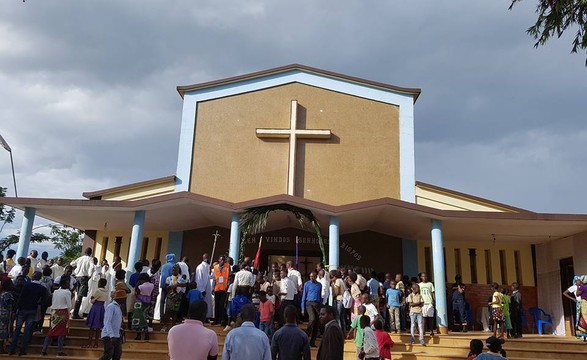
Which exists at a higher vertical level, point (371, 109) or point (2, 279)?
point (371, 109)

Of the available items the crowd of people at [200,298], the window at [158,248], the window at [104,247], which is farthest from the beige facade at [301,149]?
the crowd of people at [200,298]

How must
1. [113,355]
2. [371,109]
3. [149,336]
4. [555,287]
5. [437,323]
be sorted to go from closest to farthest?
1. [113,355]
2. [149,336]
3. [437,323]
4. [555,287]
5. [371,109]

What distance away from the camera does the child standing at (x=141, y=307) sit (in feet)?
30.3

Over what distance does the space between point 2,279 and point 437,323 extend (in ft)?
29.9

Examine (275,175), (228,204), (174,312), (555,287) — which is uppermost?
(275,175)

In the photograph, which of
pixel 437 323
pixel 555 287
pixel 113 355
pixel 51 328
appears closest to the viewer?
pixel 113 355

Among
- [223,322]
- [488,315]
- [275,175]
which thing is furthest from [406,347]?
[275,175]

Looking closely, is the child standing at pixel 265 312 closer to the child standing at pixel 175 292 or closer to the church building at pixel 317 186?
the child standing at pixel 175 292

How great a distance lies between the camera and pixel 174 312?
9.84m

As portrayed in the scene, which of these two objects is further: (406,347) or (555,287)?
(555,287)

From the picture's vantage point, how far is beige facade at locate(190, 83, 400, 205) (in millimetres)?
14820

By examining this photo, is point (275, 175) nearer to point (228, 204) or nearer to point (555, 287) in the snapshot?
point (228, 204)

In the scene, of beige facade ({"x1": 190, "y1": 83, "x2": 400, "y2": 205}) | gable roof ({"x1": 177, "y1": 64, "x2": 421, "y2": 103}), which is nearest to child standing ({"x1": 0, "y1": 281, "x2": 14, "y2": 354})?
beige facade ({"x1": 190, "y1": 83, "x2": 400, "y2": 205})

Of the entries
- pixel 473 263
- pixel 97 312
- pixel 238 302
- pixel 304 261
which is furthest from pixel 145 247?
pixel 473 263
